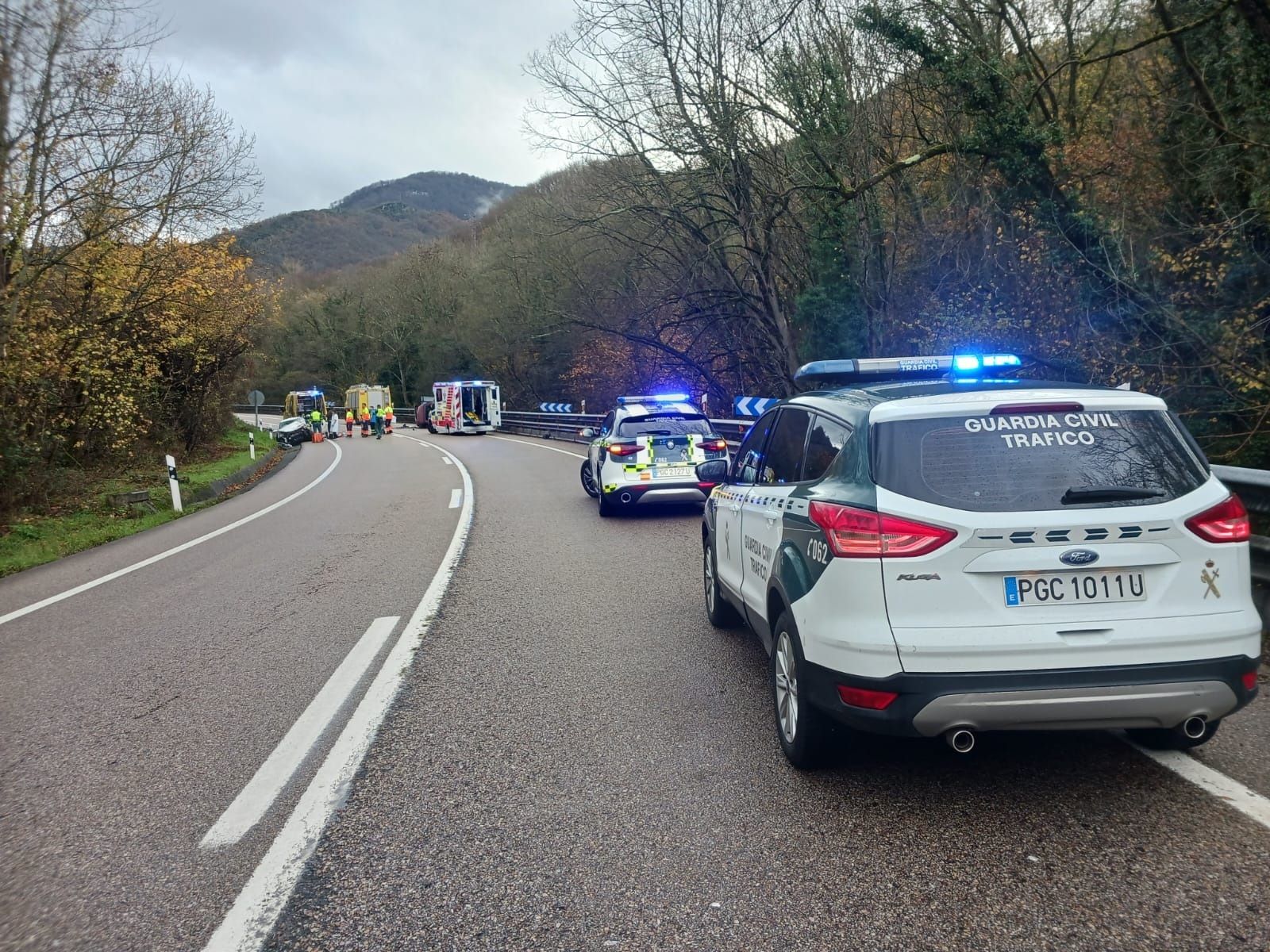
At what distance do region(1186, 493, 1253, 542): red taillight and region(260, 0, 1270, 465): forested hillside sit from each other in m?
7.68

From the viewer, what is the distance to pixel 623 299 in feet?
108

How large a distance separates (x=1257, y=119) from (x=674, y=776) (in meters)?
14.0

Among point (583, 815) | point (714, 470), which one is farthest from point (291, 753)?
point (714, 470)

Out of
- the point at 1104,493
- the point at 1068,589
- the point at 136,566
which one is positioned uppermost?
the point at 1104,493

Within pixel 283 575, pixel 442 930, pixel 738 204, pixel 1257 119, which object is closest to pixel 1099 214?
pixel 1257 119

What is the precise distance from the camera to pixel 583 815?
3.62 meters

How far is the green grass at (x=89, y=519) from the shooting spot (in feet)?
41.7

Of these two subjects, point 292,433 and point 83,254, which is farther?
point 292,433

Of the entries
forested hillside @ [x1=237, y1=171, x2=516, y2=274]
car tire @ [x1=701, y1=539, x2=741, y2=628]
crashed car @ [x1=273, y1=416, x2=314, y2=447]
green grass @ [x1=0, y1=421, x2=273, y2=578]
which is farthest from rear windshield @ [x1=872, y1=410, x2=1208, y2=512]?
forested hillside @ [x1=237, y1=171, x2=516, y2=274]

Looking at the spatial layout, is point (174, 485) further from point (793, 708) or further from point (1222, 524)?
point (1222, 524)

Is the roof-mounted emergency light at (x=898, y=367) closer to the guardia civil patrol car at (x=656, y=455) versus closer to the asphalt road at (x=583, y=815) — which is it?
the asphalt road at (x=583, y=815)

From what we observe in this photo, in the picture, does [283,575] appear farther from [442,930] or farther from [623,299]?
[623,299]

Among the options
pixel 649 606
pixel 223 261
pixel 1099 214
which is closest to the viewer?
pixel 649 606

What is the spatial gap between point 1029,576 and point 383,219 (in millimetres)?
104710
